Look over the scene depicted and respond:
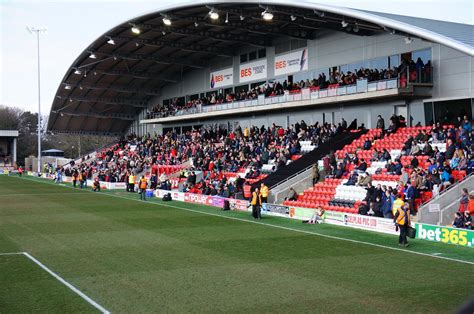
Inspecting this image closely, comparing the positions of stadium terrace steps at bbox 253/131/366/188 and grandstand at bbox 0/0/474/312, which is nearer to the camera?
grandstand at bbox 0/0/474/312

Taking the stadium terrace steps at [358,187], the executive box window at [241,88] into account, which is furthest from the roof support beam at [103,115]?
the stadium terrace steps at [358,187]

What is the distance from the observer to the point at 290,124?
138 ft

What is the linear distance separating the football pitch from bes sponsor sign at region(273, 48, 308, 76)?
65.3ft

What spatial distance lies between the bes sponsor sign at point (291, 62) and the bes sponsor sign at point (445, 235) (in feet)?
77.2

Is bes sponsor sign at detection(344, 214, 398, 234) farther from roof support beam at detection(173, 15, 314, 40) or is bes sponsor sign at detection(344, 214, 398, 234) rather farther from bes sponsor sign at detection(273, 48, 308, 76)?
bes sponsor sign at detection(273, 48, 308, 76)

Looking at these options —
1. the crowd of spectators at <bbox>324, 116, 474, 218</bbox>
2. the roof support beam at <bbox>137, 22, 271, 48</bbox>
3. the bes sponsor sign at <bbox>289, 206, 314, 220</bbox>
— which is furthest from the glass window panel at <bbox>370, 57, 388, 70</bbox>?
the bes sponsor sign at <bbox>289, 206, 314, 220</bbox>

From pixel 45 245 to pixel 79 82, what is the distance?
4259 centimetres

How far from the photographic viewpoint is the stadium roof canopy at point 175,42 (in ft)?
93.1

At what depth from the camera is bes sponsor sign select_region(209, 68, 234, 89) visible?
4914 cm

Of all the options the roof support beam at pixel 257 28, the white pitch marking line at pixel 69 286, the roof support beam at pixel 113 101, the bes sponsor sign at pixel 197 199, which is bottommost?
the white pitch marking line at pixel 69 286

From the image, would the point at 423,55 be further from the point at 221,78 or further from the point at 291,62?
the point at 221,78

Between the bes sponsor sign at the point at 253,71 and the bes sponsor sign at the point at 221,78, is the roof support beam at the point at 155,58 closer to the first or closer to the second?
the bes sponsor sign at the point at 221,78

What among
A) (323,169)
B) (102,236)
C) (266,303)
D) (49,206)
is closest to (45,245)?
(102,236)

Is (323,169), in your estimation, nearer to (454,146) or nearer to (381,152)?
(381,152)
